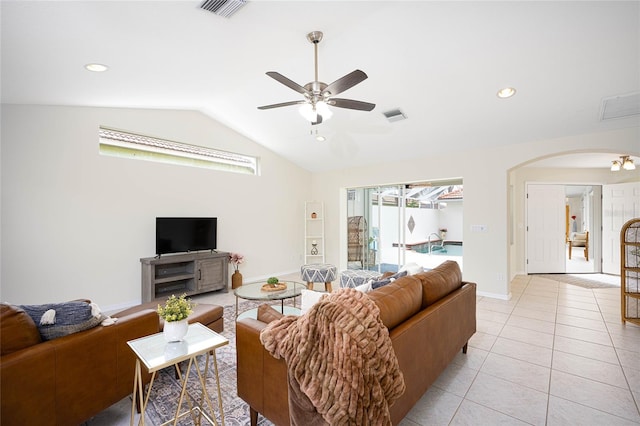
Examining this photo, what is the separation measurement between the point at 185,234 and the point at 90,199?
1.33m

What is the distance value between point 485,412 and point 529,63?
10.3ft

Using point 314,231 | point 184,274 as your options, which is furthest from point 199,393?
point 314,231

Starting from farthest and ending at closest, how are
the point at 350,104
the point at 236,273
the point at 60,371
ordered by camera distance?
the point at 236,273 < the point at 350,104 < the point at 60,371

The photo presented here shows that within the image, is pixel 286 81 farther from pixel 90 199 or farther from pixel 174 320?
pixel 90 199

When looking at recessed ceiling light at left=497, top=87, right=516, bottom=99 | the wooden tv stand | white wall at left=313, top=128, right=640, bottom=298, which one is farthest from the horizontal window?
recessed ceiling light at left=497, top=87, right=516, bottom=99

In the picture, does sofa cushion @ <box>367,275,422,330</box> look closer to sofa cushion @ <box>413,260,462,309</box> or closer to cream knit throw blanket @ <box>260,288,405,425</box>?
sofa cushion @ <box>413,260,462,309</box>

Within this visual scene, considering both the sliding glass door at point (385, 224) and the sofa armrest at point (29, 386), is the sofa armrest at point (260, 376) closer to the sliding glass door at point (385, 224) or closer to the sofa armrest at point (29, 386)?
the sofa armrest at point (29, 386)

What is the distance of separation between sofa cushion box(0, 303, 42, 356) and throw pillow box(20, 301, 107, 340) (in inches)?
1.7

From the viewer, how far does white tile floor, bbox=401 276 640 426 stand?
6.28ft

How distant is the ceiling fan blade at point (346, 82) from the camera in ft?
6.93

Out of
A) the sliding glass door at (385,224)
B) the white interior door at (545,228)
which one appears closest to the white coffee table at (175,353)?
the sliding glass door at (385,224)

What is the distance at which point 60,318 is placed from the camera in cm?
165

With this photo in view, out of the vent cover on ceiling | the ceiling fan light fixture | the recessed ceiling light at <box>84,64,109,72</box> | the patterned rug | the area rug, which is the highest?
the recessed ceiling light at <box>84,64,109,72</box>

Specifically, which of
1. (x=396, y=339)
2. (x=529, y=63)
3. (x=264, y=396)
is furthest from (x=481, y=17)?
(x=264, y=396)
